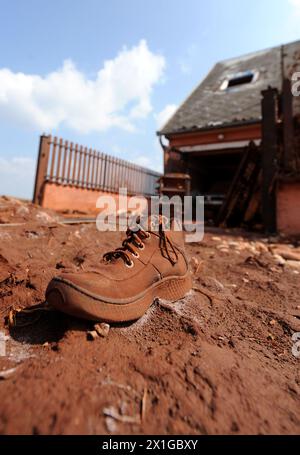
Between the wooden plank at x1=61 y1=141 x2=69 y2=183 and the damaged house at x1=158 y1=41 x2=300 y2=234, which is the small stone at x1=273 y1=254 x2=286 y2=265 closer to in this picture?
the damaged house at x1=158 y1=41 x2=300 y2=234

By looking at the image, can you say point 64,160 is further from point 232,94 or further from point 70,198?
point 232,94

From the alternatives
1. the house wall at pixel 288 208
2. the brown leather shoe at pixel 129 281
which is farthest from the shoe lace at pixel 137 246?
the house wall at pixel 288 208

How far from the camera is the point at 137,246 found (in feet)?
4.25

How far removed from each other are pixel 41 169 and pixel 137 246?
6.23 metres

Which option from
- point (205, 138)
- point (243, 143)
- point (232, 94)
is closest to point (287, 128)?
point (243, 143)

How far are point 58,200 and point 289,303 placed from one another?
21.2 feet

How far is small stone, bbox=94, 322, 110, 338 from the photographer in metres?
1.00

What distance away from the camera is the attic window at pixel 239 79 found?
1097 centimetres

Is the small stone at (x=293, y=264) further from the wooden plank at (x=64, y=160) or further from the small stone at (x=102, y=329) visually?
the wooden plank at (x=64, y=160)

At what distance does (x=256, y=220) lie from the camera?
5625 mm

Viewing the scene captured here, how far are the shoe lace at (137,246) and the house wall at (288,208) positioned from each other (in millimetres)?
3910

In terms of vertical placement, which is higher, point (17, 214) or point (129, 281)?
point (17, 214)

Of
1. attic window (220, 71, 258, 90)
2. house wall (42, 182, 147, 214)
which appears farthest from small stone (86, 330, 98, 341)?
attic window (220, 71, 258, 90)
